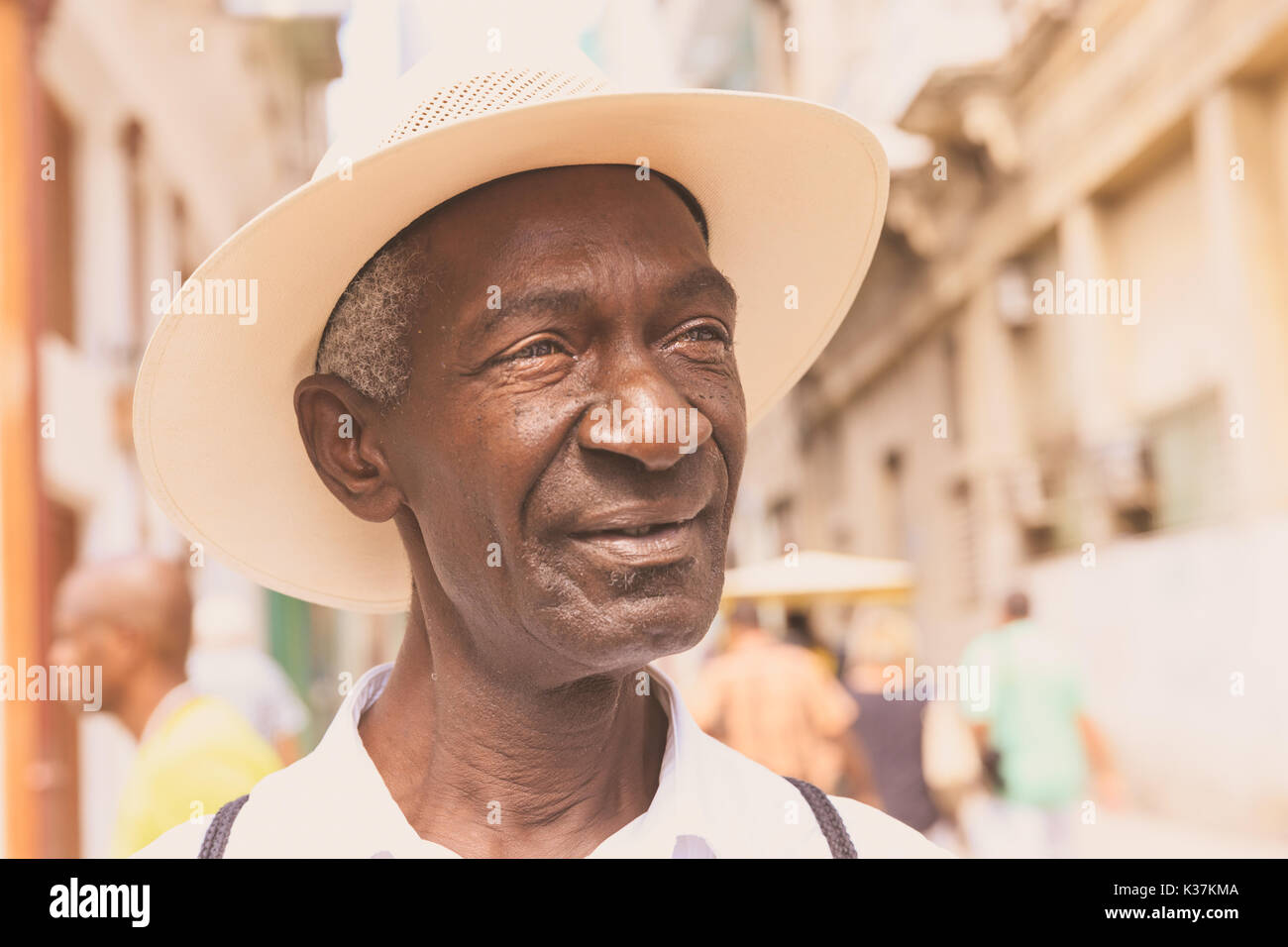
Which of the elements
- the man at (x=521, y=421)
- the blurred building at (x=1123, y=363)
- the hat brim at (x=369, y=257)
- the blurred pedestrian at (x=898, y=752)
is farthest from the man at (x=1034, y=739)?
the man at (x=521, y=421)

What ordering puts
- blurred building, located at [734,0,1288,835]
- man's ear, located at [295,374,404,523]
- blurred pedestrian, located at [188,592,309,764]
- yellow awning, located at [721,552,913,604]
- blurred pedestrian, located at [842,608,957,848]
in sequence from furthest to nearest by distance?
yellow awning, located at [721,552,913,604] < blurred building, located at [734,0,1288,835] < blurred pedestrian, located at [842,608,957,848] < blurred pedestrian, located at [188,592,309,764] < man's ear, located at [295,374,404,523]

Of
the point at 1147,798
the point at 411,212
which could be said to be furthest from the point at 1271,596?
the point at 411,212

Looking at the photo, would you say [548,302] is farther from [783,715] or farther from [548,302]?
[783,715]

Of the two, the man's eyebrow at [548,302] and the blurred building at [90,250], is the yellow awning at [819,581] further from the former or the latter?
the man's eyebrow at [548,302]

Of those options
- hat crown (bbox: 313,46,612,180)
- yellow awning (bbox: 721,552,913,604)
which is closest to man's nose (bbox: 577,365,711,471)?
hat crown (bbox: 313,46,612,180)

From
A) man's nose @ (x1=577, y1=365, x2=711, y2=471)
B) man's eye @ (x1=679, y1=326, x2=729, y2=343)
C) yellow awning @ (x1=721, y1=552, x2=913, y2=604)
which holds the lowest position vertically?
man's nose @ (x1=577, y1=365, x2=711, y2=471)

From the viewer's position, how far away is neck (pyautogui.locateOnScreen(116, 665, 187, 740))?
3488mm

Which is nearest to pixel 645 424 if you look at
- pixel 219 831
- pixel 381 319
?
pixel 381 319

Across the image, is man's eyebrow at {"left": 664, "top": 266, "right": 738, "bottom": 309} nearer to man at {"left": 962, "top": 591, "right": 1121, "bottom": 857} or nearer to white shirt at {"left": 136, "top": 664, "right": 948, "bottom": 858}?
white shirt at {"left": 136, "top": 664, "right": 948, "bottom": 858}

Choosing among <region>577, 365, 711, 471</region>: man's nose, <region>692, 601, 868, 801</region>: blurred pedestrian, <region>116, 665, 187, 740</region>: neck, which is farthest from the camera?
<region>692, 601, 868, 801</region>: blurred pedestrian

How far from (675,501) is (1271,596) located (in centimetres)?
662

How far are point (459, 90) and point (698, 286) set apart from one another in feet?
1.31

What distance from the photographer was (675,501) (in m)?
1.55
